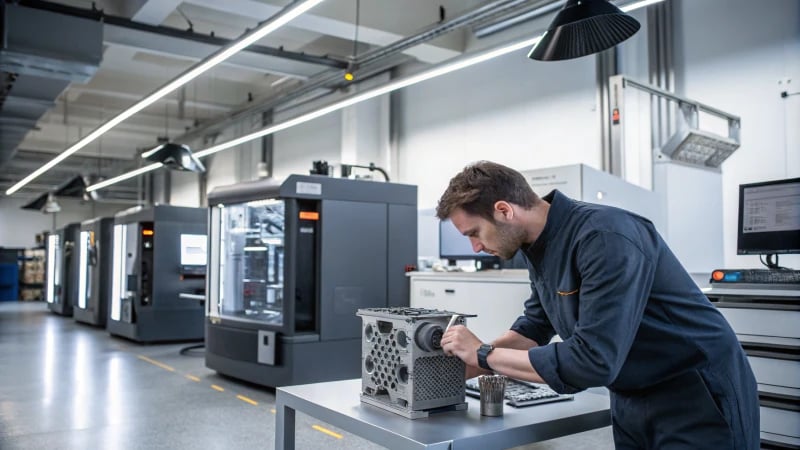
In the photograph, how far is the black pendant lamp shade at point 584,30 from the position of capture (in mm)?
2512

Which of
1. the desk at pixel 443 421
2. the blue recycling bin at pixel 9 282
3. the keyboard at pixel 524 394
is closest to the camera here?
Answer: the desk at pixel 443 421

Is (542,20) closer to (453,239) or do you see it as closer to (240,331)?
(453,239)

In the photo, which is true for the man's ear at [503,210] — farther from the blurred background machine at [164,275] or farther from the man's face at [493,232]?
the blurred background machine at [164,275]

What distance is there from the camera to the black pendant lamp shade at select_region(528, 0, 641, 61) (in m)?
2.51

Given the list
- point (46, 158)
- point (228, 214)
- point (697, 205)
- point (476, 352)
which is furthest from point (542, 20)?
point (46, 158)

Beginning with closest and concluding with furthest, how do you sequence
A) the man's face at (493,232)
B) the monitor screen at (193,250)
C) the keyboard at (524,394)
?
1. the man's face at (493,232)
2. the keyboard at (524,394)
3. the monitor screen at (193,250)

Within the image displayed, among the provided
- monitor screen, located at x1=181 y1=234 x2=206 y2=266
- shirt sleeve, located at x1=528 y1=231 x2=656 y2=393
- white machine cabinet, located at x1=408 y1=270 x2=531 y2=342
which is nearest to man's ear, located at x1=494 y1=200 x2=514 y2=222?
shirt sleeve, located at x1=528 y1=231 x2=656 y2=393

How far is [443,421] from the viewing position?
1548 millimetres

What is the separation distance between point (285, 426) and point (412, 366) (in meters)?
0.57

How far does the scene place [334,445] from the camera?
3414 millimetres

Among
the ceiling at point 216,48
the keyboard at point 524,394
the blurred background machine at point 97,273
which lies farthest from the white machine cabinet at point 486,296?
the blurred background machine at point 97,273

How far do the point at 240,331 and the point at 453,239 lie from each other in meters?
1.82

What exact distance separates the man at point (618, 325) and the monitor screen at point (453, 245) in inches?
118

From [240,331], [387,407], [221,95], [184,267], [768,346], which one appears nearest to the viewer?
[387,407]
